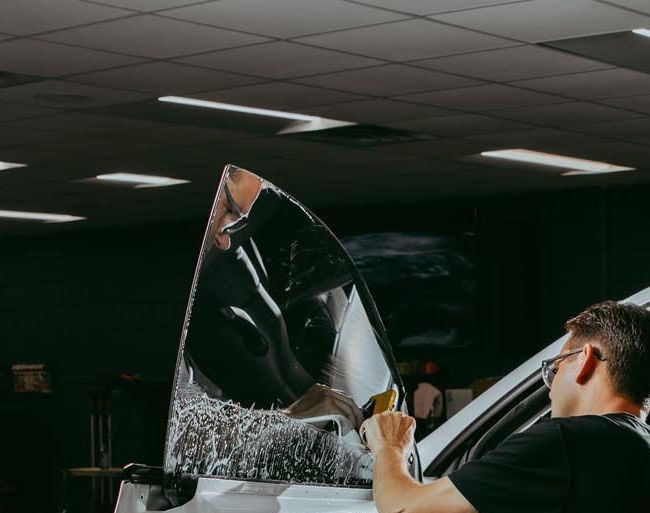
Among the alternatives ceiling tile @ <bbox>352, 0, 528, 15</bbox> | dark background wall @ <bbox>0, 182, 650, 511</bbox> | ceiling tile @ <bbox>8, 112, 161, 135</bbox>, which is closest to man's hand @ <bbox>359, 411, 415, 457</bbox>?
ceiling tile @ <bbox>352, 0, 528, 15</bbox>

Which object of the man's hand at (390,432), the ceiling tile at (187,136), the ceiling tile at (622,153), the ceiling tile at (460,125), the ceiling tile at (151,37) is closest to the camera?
the man's hand at (390,432)

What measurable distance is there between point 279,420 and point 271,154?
5.84 m

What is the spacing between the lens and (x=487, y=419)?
107 inches

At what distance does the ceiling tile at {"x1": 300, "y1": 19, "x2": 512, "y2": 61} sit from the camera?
4.86 m

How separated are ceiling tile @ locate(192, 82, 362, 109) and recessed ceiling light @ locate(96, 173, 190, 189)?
2610mm

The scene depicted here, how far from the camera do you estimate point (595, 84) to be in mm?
5898

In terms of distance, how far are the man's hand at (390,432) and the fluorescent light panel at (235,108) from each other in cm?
432

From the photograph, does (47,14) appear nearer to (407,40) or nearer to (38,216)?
(407,40)

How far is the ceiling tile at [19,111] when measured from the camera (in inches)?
247

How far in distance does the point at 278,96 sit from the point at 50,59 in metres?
1.17

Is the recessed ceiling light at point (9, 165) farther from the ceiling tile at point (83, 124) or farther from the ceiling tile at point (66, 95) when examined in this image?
the ceiling tile at point (66, 95)

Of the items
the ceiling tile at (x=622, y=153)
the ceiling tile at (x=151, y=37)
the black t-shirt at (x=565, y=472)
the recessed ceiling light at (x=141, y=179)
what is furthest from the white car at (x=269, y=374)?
the recessed ceiling light at (x=141, y=179)

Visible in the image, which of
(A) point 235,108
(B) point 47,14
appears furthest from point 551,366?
(A) point 235,108

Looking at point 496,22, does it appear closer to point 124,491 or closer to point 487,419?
point 487,419
